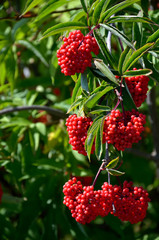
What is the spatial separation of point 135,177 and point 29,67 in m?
1.44

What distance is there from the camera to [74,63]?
1176 millimetres

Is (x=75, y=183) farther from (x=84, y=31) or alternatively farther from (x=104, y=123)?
(x=84, y=31)

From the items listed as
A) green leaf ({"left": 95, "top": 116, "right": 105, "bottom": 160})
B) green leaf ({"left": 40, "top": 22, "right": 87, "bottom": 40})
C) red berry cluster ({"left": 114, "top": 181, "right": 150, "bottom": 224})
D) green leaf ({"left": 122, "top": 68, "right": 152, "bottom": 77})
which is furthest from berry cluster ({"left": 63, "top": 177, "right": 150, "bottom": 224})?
green leaf ({"left": 40, "top": 22, "right": 87, "bottom": 40})

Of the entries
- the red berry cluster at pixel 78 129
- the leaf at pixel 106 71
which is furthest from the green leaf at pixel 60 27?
the red berry cluster at pixel 78 129

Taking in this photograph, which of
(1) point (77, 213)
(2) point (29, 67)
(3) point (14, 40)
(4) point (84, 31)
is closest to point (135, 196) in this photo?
(1) point (77, 213)

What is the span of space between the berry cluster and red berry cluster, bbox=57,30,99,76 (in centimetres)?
40

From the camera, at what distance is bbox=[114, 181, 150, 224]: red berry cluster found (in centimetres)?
118

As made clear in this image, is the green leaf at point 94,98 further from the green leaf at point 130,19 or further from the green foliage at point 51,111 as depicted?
the green leaf at point 130,19

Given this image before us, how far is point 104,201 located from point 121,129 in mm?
246

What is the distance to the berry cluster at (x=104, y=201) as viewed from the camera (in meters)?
1.13

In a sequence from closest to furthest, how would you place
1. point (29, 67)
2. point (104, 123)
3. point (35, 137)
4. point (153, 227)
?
point (104, 123) → point (35, 137) → point (153, 227) → point (29, 67)

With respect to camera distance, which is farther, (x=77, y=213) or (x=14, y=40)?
(x=14, y=40)

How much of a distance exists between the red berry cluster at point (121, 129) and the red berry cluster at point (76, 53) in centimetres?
21

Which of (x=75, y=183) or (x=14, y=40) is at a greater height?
(x=14, y=40)
